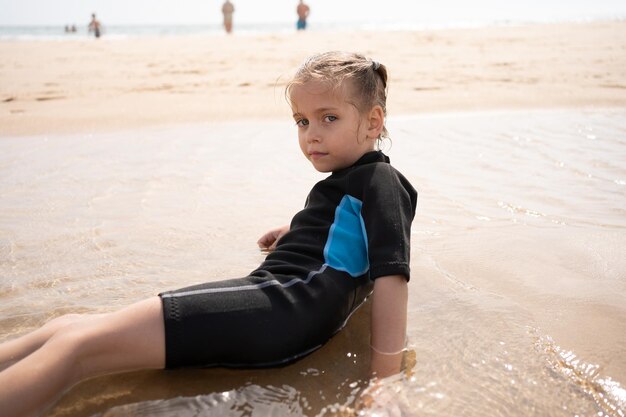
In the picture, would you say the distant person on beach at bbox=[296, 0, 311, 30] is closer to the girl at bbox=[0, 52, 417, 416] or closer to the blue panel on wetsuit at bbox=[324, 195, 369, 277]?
the girl at bbox=[0, 52, 417, 416]

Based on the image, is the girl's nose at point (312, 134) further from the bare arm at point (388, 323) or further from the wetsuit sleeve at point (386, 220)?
the bare arm at point (388, 323)

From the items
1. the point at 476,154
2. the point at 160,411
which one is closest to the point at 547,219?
the point at 476,154

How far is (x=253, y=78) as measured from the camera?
7.78 m

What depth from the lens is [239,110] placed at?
5789 mm

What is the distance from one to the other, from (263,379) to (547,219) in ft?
5.84

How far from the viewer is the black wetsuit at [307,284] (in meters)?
1.52

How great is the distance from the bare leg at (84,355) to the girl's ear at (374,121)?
87 centimetres

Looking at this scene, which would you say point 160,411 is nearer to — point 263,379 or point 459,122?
point 263,379

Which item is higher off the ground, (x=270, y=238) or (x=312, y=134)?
(x=312, y=134)

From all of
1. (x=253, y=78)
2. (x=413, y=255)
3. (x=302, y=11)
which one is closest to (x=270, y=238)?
(x=413, y=255)

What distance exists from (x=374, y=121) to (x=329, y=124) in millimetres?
160

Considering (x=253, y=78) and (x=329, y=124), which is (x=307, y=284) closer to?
(x=329, y=124)

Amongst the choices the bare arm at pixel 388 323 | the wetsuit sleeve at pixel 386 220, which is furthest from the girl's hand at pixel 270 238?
the bare arm at pixel 388 323

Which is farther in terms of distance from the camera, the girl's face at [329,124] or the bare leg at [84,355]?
the girl's face at [329,124]
